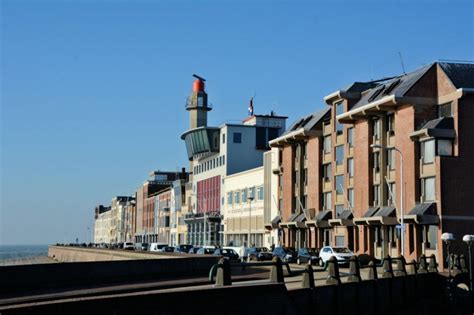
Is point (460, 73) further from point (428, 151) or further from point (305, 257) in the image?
point (305, 257)

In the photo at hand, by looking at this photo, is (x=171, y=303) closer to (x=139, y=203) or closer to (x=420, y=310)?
(x=420, y=310)

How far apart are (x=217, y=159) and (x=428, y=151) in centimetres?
5873

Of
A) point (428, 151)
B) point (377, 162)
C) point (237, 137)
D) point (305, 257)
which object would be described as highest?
point (237, 137)

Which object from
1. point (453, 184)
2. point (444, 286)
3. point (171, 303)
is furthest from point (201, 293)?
point (453, 184)

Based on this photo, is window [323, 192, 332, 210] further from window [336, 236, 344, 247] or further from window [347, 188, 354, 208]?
window [347, 188, 354, 208]

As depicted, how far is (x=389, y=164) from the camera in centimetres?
6234

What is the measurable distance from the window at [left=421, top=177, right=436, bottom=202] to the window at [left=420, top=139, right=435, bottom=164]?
1410mm

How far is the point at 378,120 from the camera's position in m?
64.1

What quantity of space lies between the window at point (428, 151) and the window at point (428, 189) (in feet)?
4.63

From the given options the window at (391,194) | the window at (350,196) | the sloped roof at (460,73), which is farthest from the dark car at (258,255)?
the sloped roof at (460,73)

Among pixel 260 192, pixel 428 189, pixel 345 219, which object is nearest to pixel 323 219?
pixel 345 219

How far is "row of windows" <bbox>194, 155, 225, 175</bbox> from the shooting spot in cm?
11131

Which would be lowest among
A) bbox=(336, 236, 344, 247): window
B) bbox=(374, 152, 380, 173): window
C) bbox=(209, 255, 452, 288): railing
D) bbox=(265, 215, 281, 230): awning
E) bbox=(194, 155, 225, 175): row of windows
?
bbox=(209, 255, 452, 288): railing

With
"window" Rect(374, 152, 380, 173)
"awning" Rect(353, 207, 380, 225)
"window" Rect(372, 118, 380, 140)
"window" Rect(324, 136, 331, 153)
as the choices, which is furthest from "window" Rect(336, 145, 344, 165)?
"awning" Rect(353, 207, 380, 225)
